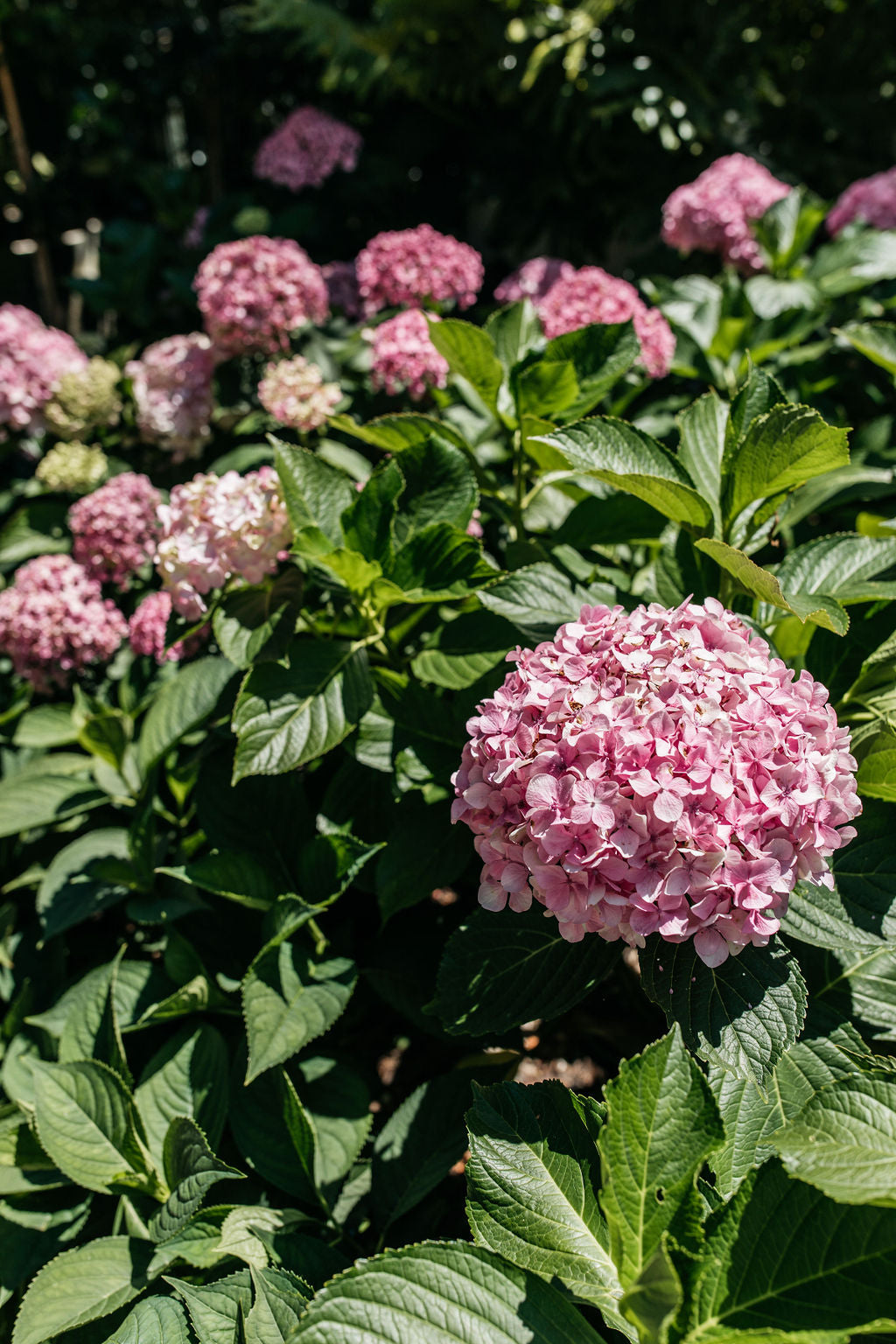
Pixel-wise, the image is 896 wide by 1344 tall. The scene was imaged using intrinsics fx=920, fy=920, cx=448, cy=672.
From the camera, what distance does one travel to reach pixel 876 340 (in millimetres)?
1776

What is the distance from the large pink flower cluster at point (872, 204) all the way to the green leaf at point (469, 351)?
1714mm

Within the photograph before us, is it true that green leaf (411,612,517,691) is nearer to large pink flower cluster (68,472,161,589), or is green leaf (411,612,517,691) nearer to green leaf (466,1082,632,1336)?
green leaf (466,1082,632,1336)

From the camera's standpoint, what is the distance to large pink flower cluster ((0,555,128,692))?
2.01 meters

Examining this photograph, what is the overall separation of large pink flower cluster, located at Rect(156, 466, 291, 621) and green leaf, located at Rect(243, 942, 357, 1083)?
55 centimetres

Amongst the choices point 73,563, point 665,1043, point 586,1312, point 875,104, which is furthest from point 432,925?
point 875,104

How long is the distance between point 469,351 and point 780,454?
0.57 m

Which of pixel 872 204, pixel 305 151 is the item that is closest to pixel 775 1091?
pixel 872 204

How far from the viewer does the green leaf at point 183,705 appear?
1.62 meters

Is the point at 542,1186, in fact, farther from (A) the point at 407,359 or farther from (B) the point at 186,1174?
(A) the point at 407,359

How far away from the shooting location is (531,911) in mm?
1175

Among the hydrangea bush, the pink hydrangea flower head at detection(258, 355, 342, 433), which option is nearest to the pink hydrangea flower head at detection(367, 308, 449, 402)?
the hydrangea bush

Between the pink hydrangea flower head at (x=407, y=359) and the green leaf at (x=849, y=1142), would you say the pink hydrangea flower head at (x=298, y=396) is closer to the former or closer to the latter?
the pink hydrangea flower head at (x=407, y=359)

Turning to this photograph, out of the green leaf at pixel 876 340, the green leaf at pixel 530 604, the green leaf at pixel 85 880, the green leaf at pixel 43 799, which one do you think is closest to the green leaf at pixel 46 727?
the green leaf at pixel 43 799

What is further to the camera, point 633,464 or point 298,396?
point 298,396
